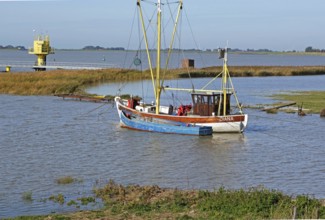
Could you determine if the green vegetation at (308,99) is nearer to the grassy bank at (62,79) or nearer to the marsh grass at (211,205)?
the grassy bank at (62,79)

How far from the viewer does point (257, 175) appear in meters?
26.2

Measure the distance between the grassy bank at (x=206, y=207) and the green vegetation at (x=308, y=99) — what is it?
3136 cm

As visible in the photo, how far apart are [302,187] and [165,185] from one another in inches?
203

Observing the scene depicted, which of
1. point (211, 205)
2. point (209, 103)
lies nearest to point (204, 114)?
point (209, 103)

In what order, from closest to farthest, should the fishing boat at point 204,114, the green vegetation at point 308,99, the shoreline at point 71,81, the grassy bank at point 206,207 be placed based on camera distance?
1. the grassy bank at point 206,207
2. the fishing boat at point 204,114
3. the green vegetation at point 308,99
4. the shoreline at point 71,81

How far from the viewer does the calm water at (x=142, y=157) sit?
77.2 feet

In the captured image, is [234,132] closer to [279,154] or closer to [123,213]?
[279,154]

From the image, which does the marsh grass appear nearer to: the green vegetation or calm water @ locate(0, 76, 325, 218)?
calm water @ locate(0, 76, 325, 218)

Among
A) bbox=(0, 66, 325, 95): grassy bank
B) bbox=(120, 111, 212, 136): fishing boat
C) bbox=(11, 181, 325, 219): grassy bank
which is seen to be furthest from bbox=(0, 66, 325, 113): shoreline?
→ bbox=(11, 181, 325, 219): grassy bank

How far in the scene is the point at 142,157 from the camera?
100.0 ft

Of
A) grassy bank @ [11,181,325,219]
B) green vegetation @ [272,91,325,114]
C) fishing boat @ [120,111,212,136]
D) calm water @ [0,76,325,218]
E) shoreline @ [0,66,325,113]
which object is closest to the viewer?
grassy bank @ [11,181,325,219]

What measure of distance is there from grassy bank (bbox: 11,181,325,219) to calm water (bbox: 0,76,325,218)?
2.02 meters

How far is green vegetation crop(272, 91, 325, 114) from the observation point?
5060 cm

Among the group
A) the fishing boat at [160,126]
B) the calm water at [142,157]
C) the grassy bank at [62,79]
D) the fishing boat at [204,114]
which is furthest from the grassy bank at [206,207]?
the grassy bank at [62,79]
